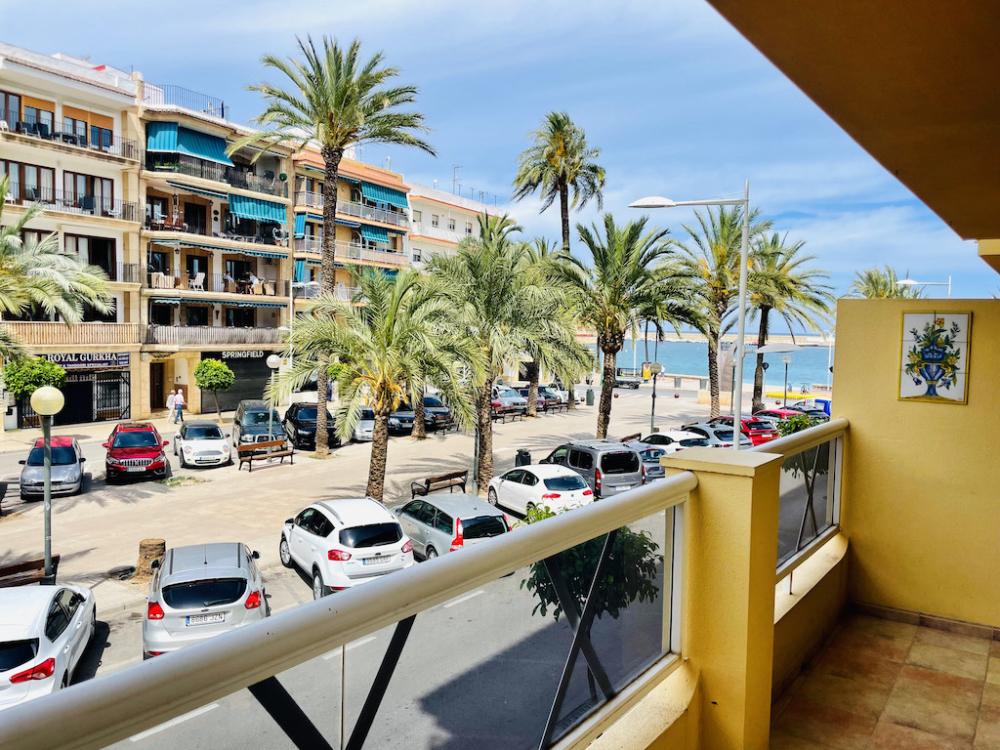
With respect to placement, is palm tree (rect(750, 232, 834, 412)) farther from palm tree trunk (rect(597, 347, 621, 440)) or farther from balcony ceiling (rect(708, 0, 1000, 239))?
balcony ceiling (rect(708, 0, 1000, 239))

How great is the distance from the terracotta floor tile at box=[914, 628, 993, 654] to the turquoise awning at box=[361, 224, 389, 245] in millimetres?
46500

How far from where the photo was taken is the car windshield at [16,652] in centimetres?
811

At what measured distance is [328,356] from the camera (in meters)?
19.1

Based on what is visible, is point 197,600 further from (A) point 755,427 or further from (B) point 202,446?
(A) point 755,427

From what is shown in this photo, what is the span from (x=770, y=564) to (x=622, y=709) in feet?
3.43

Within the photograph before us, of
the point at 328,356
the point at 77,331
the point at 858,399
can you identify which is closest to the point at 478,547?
the point at 858,399

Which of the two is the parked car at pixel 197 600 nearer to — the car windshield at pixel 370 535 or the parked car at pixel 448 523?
the car windshield at pixel 370 535

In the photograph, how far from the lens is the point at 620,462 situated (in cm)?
1955

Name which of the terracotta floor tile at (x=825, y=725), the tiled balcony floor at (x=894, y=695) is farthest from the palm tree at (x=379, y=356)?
the terracotta floor tile at (x=825, y=725)

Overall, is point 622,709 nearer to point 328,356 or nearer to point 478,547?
point 478,547

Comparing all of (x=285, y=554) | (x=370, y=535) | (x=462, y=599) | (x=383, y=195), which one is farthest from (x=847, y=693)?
(x=383, y=195)

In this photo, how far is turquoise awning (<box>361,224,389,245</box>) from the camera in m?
49.0

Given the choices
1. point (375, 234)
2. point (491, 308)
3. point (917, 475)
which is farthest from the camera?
point (375, 234)

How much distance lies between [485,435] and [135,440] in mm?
10903
